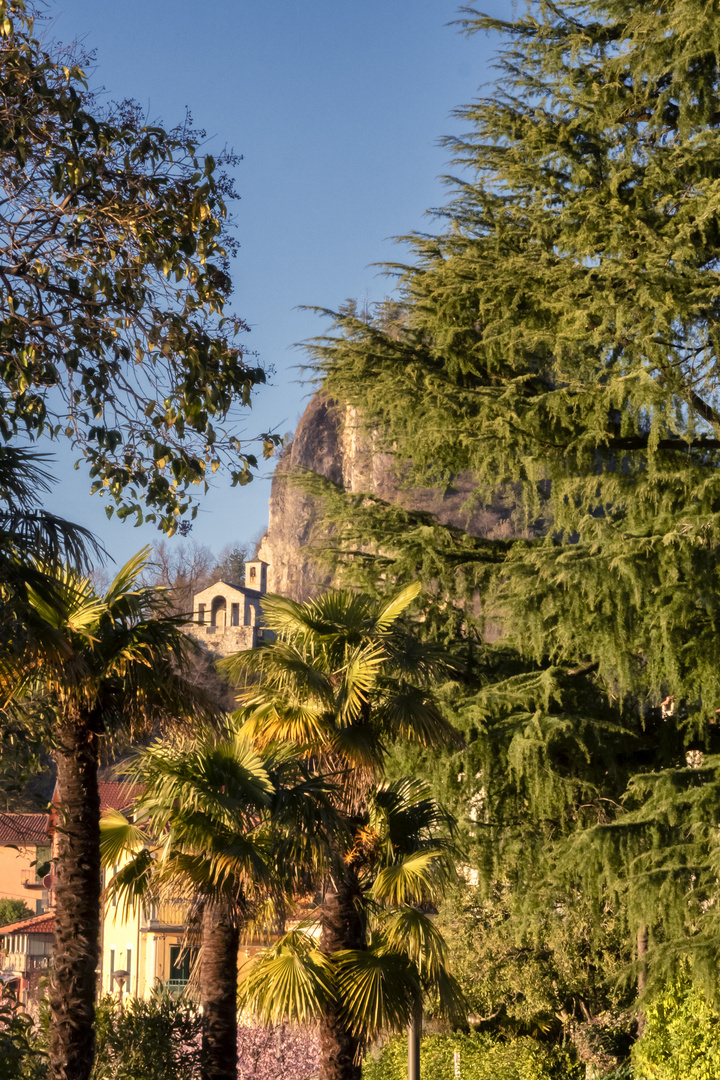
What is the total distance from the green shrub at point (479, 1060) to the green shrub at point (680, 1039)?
184 inches

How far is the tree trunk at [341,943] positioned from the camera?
34.5 feet

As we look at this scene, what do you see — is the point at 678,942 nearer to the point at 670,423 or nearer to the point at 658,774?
the point at 658,774

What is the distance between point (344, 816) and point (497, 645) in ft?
9.14

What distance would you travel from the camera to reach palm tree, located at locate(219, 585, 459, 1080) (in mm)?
11086

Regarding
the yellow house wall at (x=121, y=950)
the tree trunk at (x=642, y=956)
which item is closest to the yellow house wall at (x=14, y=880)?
the yellow house wall at (x=121, y=950)

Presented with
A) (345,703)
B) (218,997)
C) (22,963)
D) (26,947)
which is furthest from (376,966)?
(26,947)

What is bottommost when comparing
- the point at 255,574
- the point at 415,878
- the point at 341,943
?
the point at 341,943

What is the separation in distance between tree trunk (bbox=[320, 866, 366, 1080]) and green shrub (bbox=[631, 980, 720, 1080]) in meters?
3.29

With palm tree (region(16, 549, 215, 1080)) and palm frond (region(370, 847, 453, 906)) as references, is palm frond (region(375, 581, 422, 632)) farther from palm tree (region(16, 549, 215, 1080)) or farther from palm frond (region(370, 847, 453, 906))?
palm tree (region(16, 549, 215, 1080))

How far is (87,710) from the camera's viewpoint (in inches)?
347

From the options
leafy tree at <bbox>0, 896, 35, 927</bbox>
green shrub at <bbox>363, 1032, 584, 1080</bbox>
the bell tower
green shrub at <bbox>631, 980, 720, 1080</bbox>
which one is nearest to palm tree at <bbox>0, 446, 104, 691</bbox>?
green shrub at <bbox>631, 980, 720, 1080</bbox>

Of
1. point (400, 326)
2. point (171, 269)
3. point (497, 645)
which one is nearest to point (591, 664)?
point (497, 645)

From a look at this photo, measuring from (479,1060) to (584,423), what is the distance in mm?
11140

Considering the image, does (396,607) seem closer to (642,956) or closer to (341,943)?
(341,943)
